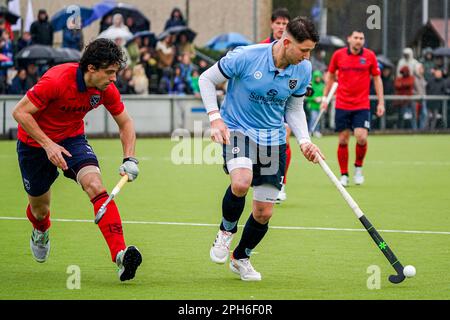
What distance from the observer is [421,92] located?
103 ft

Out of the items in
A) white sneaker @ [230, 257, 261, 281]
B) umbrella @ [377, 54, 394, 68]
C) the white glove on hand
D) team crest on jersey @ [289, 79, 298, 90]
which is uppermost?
team crest on jersey @ [289, 79, 298, 90]

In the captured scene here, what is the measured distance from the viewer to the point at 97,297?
7.85m

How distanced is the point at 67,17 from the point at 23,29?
2.67m

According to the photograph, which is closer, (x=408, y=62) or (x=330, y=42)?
(x=408, y=62)

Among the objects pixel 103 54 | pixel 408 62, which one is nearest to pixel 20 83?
pixel 408 62

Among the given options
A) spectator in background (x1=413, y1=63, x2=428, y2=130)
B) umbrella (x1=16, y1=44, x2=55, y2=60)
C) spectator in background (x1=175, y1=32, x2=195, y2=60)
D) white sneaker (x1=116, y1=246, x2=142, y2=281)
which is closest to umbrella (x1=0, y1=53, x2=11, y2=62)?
umbrella (x1=16, y1=44, x2=55, y2=60)

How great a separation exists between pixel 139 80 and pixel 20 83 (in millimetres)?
3090

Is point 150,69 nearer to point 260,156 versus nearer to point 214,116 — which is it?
point 260,156

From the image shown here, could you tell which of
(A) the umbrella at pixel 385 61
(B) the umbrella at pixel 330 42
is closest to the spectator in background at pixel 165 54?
(B) the umbrella at pixel 330 42

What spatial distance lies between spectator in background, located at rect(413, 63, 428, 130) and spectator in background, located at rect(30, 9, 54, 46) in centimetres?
999

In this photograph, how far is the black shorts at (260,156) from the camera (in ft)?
29.2

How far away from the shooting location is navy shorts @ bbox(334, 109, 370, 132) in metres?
17.3

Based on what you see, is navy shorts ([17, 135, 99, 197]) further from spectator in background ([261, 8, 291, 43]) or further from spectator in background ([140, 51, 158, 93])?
spectator in background ([140, 51, 158, 93])
